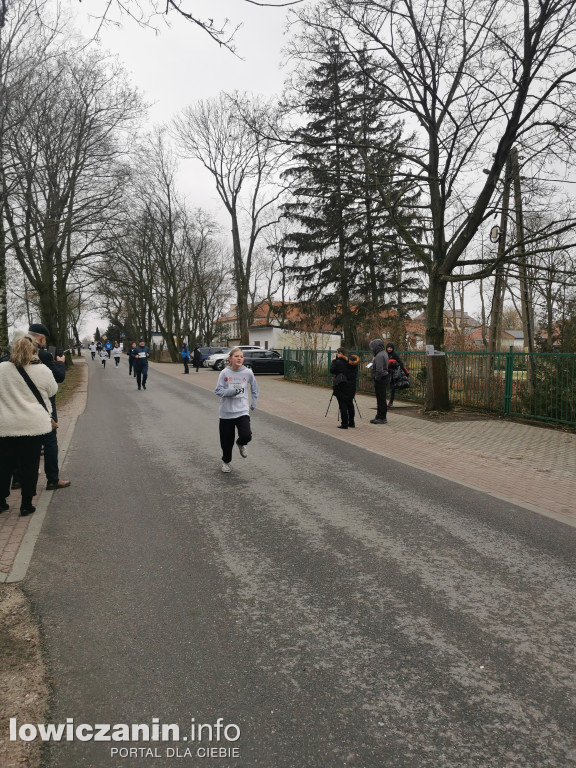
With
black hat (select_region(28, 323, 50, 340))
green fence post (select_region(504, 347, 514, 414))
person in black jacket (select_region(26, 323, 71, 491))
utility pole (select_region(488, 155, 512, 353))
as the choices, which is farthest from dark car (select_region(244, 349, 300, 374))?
black hat (select_region(28, 323, 50, 340))

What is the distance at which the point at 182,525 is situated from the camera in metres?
5.46

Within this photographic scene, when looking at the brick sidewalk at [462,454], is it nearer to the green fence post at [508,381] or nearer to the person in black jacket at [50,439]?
the person in black jacket at [50,439]

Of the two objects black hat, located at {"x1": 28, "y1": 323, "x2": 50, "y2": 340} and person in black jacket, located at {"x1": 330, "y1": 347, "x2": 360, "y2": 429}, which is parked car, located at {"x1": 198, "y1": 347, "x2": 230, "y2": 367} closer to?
person in black jacket, located at {"x1": 330, "y1": 347, "x2": 360, "y2": 429}

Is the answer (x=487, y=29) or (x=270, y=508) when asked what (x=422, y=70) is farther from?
(x=270, y=508)

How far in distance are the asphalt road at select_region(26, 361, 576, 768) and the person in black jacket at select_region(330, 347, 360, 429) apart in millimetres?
5210

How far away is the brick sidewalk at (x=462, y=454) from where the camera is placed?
590 centimetres

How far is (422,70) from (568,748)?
1380cm

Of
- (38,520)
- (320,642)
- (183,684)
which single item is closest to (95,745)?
(183,684)

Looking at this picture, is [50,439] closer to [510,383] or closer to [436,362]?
[436,362]

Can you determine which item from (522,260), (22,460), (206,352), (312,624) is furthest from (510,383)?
(206,352)

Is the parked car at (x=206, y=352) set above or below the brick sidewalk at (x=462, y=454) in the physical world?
above

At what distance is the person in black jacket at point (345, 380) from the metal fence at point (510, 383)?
157 inches

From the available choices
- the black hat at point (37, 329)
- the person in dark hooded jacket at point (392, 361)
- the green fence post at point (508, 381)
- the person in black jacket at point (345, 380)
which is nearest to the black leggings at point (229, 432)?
the black hat at point (37, 329)

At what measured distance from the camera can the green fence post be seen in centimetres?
1348
